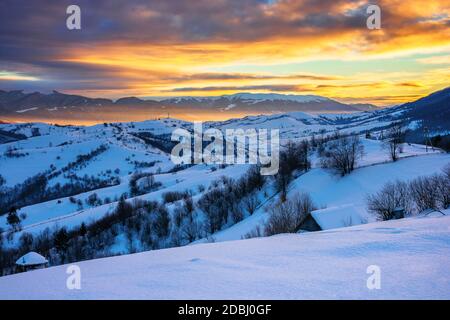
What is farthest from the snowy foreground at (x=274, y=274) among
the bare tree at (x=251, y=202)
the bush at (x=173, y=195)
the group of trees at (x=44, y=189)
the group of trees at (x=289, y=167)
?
the group of trees at (x=44, y=189)

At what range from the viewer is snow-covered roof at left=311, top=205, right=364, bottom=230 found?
29.5m

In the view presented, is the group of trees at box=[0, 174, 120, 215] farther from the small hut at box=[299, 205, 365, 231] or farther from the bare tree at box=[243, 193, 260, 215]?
the small hut at box=[299, 205, 365, 231]

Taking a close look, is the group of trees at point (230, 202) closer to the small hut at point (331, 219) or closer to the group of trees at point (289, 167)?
the group of trees at point (289, 167)

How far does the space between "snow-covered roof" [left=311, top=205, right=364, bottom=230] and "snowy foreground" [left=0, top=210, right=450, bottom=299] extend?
1756 cm

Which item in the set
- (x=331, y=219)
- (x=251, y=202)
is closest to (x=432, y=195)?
(x=331, y=219)

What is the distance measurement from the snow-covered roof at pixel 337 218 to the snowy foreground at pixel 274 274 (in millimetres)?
17556

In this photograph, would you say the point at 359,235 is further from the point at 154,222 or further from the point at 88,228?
the point at 88,228

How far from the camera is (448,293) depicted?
6578 millimetres

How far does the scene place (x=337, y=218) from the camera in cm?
3053

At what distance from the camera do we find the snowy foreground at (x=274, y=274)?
6.99 m

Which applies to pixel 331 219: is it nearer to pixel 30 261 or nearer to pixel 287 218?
pixel 287 218

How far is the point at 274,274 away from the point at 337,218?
23.7m

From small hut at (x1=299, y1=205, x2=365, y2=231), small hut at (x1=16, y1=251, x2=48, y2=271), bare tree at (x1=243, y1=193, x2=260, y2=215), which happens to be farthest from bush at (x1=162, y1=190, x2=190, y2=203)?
small hut at (x1=299, y1=205, x2=365, y2=231)

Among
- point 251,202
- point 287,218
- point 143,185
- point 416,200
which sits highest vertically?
point 416,200
